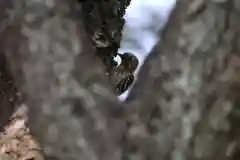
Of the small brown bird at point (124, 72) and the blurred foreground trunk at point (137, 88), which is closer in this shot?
the blurred foreground trunk at point (137, 88)

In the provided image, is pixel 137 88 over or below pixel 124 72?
below

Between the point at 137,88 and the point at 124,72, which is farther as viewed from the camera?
the point at 124,72

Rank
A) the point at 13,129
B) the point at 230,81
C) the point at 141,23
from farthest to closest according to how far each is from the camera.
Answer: the point at 141,23 → the point at 13,129 → the point at 230,81

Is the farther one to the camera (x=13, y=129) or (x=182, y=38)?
(x=13, y=129)

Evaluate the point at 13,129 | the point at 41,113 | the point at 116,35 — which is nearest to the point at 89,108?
the point at 41,113

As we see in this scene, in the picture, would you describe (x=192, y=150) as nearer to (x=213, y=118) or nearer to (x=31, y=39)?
(x=213, y=118)

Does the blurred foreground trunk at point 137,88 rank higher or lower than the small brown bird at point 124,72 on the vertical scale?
lower

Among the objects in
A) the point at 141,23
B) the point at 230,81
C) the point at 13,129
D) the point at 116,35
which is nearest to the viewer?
the point at 230,81

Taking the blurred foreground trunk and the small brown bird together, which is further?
the small brown bird
